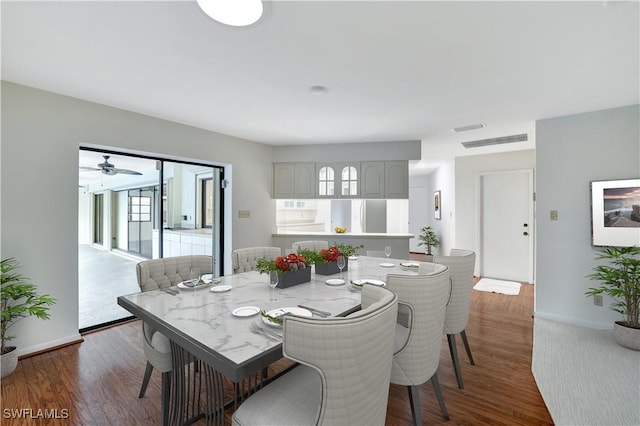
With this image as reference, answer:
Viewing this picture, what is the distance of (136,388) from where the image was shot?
82.3 inches

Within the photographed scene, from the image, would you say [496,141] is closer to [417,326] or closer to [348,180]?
[348,180]

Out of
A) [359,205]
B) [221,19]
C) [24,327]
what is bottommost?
[24,327]

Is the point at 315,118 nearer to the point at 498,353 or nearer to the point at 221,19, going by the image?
the point at 221,19

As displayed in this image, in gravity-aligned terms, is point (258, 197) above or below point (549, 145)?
below

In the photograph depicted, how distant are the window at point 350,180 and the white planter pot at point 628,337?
3.37 m

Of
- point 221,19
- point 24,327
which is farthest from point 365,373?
point 24,327

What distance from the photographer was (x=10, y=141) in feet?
8.09

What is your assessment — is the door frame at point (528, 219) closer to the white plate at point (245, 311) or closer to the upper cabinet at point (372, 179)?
the upper cabinet at point (372, 179)

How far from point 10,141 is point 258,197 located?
2.85 meters

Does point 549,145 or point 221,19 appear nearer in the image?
point 221,19

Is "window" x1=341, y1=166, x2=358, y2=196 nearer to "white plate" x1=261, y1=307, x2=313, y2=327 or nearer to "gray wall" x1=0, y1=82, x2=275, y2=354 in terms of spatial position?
"gray wall" x1=0, y1=82, x2=275, y2=354

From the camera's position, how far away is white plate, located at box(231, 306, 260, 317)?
4.86ft

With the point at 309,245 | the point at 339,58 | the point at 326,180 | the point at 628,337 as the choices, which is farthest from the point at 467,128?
the point at 628,337

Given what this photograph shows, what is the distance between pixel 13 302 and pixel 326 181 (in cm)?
389
